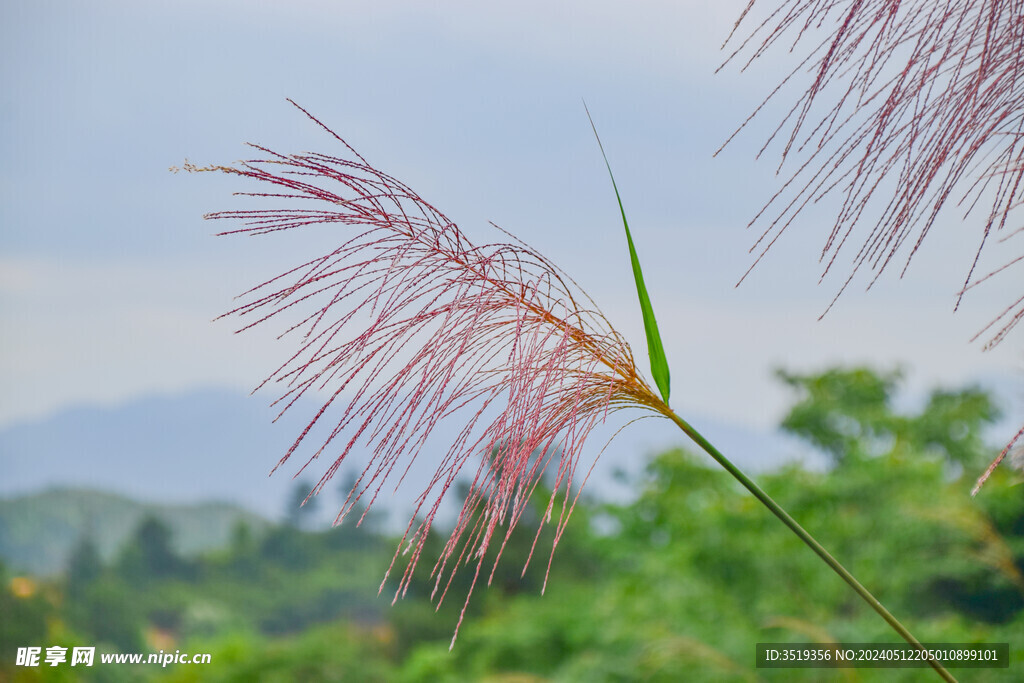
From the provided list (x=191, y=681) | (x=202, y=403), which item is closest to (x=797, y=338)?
(x=191, y=681)

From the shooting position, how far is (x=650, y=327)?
564mm

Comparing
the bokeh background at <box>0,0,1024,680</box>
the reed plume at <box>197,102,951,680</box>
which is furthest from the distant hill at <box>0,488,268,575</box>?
the reed plume at <box>197,102,951,680</box>

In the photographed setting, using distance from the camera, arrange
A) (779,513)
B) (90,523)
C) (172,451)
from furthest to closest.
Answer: (172,451), (90,523), (779,513)

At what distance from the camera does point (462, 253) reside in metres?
0.60

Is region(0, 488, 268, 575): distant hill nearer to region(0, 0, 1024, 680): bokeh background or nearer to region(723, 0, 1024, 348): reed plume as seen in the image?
region(0, 0, 1024, 680): bokeh background

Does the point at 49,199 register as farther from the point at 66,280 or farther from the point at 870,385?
the point at 870,385

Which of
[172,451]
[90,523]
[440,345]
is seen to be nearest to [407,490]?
[440,345]

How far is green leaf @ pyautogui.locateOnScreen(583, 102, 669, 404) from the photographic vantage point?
548mm

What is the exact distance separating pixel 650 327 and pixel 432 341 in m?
0.14

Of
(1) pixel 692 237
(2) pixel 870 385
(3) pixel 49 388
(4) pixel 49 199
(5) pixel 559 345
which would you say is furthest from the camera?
(4) pixel 49 199

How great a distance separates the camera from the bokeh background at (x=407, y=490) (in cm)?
350

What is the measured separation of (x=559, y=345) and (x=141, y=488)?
9614 millimetres

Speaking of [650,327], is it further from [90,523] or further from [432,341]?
[90,523]

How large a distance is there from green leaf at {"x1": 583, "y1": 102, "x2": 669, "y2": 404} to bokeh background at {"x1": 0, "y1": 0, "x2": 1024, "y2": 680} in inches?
2.8
